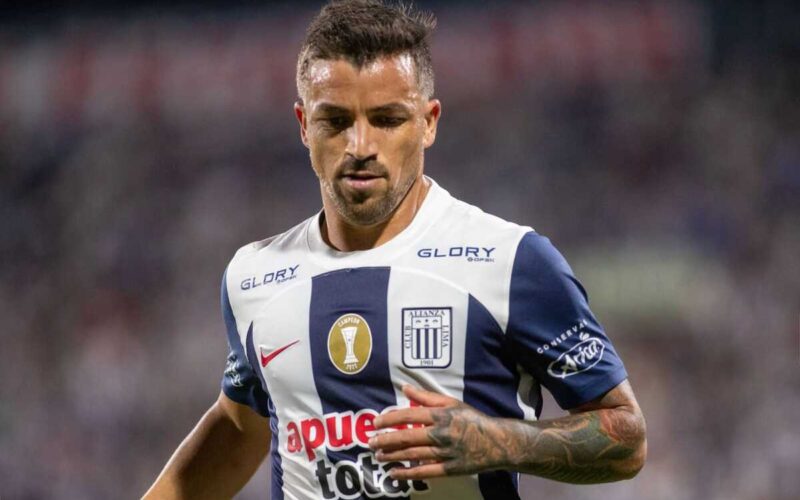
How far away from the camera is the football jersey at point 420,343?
2436 millimetres

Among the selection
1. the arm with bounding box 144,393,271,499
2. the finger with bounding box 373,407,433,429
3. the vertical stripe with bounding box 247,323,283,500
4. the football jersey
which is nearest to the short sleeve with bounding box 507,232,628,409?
the football jersey

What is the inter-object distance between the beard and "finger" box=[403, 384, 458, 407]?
506 mm

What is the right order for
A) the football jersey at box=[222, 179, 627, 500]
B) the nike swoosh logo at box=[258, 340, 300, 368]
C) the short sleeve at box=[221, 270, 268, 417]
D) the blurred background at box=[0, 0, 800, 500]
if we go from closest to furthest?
the football jersey at box=[222, 179, 627, 500] → the nike swoosh logo at box=[258, 340, 300, 368] → the short sleeve at box=[221, 270, 268, 417] → the blurred background at box=[0, 0, 800, 500]

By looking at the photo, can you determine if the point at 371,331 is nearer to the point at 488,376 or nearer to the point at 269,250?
the point at 488,376

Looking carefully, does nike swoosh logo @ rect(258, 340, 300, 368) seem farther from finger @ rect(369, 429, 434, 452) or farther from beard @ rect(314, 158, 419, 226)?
finger @ rect(369, 429, 434, 452)

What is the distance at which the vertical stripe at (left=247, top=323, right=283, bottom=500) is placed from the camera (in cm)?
271

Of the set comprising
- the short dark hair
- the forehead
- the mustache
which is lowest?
the mustache

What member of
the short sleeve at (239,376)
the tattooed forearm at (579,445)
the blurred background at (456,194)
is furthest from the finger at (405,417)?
the blurred background at (456,194)

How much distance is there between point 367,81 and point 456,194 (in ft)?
17.4

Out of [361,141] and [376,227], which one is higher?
[361,141]

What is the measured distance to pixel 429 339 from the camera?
2502mm

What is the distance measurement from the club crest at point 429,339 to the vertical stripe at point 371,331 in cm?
6

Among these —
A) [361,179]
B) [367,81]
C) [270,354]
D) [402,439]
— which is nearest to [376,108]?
[367,81]

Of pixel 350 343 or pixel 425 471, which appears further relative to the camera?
pixel 350 343
